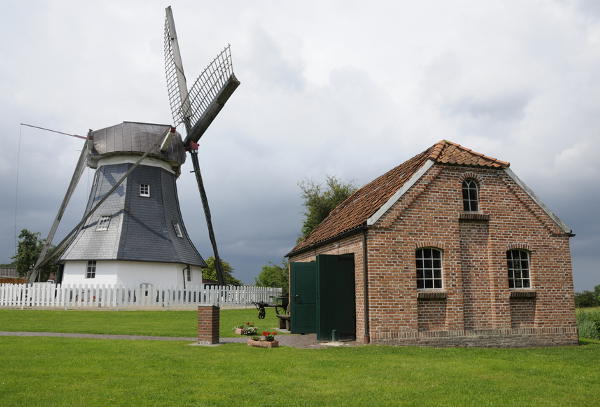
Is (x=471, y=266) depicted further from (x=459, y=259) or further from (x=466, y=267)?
(x=459, y=259)

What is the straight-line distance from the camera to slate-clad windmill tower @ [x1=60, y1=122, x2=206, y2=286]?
2891 cm

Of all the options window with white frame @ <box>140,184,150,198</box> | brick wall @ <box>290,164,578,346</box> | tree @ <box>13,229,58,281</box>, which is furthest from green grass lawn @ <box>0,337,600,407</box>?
tree @ <box>13,229,58,281</box>

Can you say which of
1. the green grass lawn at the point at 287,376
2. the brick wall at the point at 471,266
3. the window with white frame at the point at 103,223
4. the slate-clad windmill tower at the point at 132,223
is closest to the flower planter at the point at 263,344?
the green grass lawn at the point at 287,376

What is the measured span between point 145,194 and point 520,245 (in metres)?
23.6

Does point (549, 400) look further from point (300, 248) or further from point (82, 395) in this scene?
point (300, 248)

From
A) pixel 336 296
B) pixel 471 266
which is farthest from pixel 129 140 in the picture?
pixel 471 266

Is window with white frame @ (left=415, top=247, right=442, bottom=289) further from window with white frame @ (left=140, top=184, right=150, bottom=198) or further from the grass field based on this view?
window with white frame @ (left=140, top=184, right=150, bottom=198)

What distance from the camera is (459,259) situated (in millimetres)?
13344

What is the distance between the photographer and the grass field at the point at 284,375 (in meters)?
6.77

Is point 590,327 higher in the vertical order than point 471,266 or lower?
lower

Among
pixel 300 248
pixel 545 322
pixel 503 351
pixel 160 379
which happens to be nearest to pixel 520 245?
pixel 545 322

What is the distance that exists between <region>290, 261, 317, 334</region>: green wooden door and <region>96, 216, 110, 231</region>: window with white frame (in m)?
18.8

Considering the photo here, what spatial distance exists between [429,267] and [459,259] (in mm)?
A: 828

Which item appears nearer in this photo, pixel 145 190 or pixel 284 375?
pixel 284 375
